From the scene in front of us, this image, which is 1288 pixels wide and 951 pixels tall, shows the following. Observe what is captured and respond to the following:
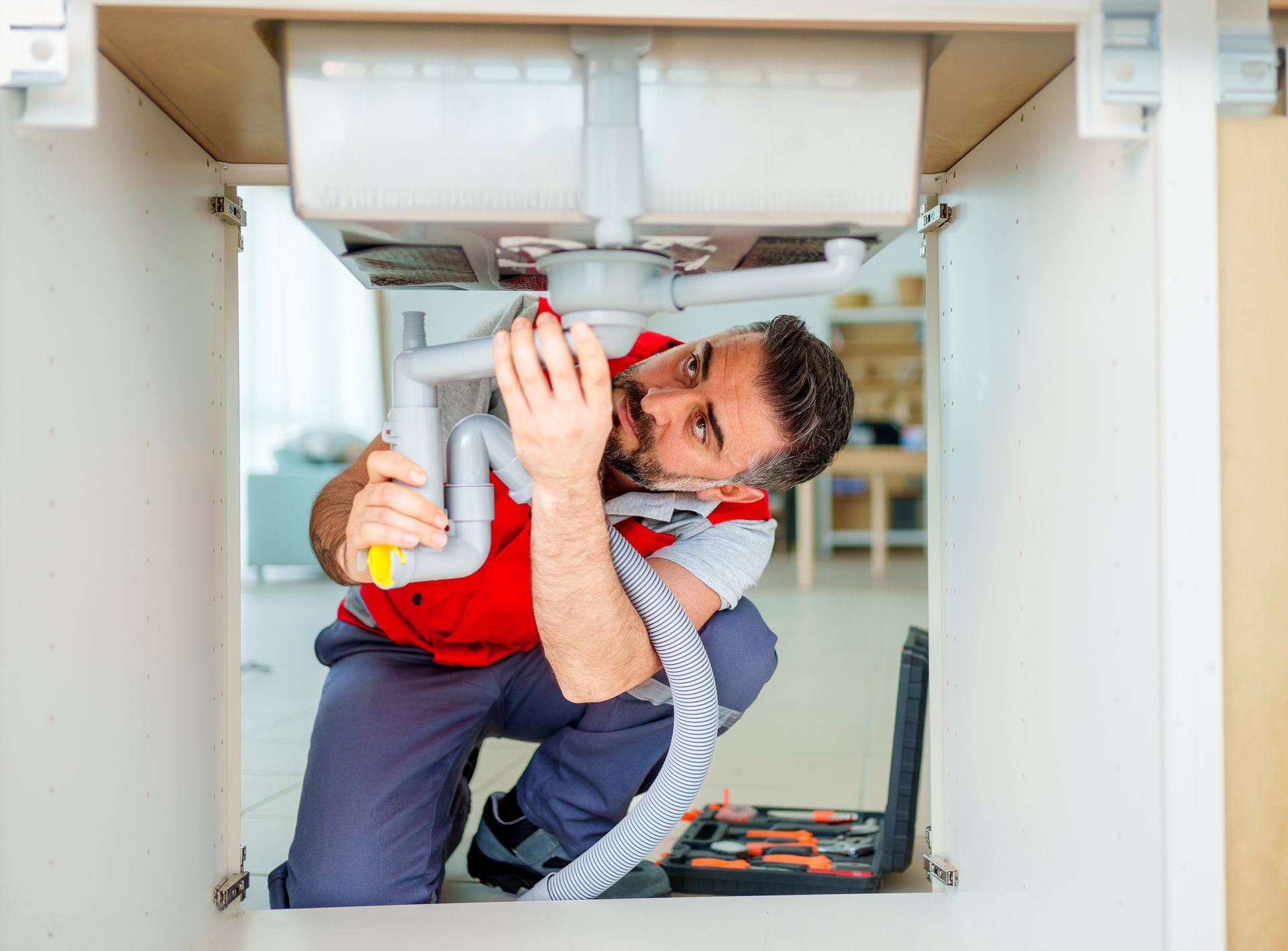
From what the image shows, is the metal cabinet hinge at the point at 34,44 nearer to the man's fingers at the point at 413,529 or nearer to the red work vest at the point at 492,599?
the man's fingers at the point at 413,529

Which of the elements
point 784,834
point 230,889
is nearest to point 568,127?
point 230,889

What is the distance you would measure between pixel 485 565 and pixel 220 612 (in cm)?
29

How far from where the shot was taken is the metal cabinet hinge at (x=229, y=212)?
0.94 meters

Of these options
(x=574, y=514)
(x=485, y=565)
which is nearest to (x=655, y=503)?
(x=485, y=565)

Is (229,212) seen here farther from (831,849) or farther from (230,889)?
(831,849)

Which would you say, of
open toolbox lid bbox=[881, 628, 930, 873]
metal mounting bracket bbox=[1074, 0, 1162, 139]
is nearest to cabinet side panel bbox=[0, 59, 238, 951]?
metal mounting bracket bbox=[1074, 0, 1162, 139]

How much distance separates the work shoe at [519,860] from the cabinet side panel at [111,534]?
403 mm

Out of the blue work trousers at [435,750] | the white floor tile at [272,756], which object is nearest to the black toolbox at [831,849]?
the blue work trousers at [435,750]

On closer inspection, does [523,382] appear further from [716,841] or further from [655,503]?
[716,841]

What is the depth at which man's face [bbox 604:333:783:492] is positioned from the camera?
1.08 m

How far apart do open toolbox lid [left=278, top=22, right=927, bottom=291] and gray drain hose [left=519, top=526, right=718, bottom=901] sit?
13.6 inches

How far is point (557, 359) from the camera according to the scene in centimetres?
71

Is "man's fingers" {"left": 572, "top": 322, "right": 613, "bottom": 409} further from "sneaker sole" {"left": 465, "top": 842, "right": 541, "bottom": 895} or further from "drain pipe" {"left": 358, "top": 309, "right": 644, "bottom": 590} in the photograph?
"sneaker sole" {"left": 465, "top": 842, "right": 541, "bottom": 895}

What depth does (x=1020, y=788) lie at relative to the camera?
0.81 m
